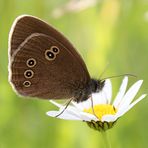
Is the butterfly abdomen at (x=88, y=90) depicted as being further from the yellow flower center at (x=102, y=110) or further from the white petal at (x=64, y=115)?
the white petal at (x=64, y=115)

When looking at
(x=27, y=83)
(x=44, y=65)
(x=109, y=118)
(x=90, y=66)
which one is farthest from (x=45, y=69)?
(x=90, y=66)

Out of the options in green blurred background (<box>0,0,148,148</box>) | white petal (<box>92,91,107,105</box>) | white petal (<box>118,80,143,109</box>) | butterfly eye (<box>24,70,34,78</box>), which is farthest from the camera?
green blurred background (<box>0,0,148,148</box>)

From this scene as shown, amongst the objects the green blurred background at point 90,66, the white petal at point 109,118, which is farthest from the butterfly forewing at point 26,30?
the green blurred background at point 90,66

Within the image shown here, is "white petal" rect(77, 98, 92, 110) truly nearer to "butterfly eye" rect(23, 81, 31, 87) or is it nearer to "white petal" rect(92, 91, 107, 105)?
"white petal" rect(92, 91, 107, 105)

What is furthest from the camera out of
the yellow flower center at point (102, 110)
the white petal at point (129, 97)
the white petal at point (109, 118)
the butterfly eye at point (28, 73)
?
the butterfly eye at point (28, 73)

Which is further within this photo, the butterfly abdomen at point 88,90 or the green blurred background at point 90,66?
the green blurred background at point 90,66

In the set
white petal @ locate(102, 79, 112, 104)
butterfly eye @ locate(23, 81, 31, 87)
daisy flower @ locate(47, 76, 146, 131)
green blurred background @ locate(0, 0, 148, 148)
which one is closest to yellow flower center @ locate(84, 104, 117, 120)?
daisy flower @ locate(47, 76, 146, 131)
